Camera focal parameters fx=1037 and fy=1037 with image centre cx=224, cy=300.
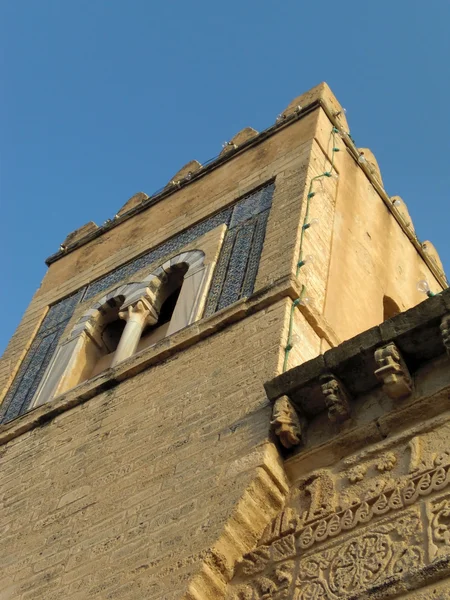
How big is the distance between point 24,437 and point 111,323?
79.8 inches

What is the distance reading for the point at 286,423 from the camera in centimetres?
546

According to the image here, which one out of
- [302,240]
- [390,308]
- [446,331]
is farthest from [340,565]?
[390,308]

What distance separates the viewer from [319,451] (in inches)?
211

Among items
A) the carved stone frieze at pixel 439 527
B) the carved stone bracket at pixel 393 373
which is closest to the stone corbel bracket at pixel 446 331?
the carved stone bracket at pixel 393 373

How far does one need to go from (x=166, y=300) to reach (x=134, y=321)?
2.15 feet

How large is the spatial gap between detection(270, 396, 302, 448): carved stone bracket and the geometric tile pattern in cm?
208

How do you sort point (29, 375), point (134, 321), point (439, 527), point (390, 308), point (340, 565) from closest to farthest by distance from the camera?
point (439, 527), point (340, 565), point (134, 321), point (29, 375), point (390, 308)

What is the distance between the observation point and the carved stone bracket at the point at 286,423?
545cm

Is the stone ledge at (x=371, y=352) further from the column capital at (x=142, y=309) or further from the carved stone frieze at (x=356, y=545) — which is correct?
the column capital at (x=142, y=309)

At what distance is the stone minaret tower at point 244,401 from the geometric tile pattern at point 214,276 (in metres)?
0.03

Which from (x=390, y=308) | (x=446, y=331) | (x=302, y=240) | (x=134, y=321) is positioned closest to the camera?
(x=446, y=331)

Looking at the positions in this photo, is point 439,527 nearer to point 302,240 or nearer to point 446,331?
point 446,331

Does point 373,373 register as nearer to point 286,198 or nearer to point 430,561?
point 430,561

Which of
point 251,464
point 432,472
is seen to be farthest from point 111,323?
point 432,472
